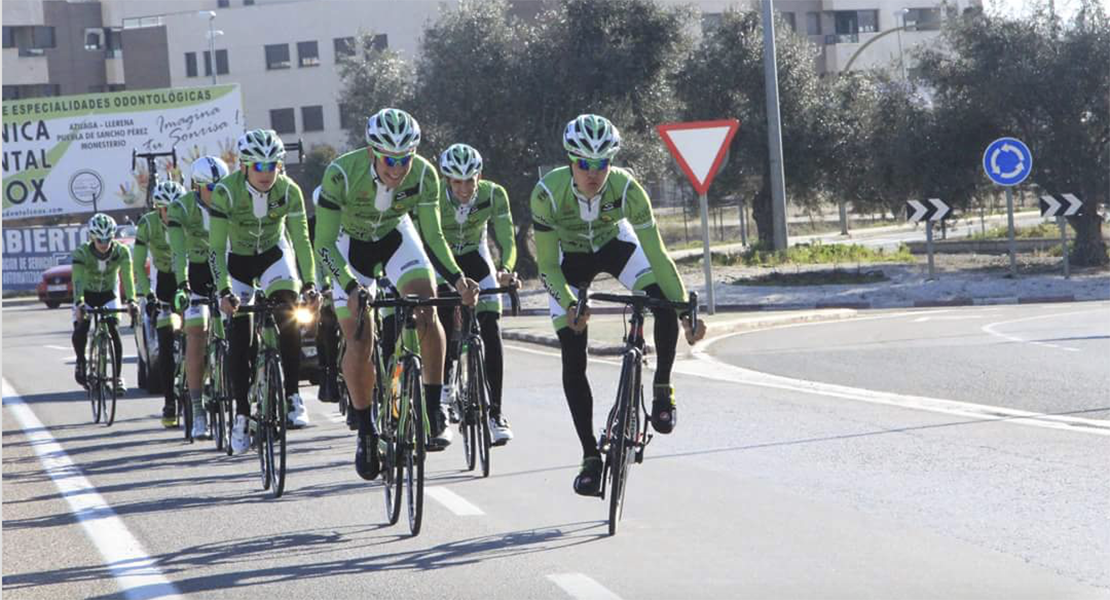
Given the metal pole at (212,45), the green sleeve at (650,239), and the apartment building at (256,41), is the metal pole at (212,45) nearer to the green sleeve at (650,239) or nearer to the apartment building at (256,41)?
the apartment building at (256,41)

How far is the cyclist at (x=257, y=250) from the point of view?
9836mm

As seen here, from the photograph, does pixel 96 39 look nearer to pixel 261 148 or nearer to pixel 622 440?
pixel 261 148

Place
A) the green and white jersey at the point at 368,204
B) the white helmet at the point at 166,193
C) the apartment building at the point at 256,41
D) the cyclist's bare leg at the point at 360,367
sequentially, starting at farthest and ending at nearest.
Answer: the apartment building at the point at 256,41
the white helmet at the point at 166,193
the cyclist's bare leg at the point at 360,367
the green and white jersey at the point at 368,204

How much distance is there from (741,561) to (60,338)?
1041 inches

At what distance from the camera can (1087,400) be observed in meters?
12.2

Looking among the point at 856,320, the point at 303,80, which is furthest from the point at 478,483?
the point at 303,80

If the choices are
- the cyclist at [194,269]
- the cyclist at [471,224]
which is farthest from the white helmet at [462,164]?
the cyclist at [194,269]

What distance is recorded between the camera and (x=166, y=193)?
41.3 feet

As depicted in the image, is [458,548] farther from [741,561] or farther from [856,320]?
[856,320]

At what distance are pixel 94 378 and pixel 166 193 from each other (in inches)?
110

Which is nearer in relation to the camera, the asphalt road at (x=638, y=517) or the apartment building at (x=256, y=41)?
the asphalt road at (x=638, y=517)

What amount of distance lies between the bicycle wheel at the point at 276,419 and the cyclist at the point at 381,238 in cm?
81

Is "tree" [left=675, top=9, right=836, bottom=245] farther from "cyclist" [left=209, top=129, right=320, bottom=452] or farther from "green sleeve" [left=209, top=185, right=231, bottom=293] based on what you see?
"green sleeve" [left=209, top=185, right=231, bottom=293]

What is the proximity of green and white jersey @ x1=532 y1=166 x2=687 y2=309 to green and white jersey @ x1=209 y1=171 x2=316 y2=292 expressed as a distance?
98.3 inches
